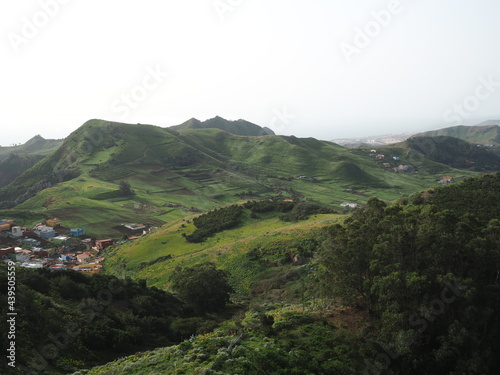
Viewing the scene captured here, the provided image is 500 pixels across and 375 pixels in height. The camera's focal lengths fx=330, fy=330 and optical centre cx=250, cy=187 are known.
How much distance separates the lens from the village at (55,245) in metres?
60.6

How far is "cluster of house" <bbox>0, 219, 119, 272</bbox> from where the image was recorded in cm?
6066

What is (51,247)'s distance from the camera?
75.8m

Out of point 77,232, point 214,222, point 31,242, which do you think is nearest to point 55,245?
point 31,242

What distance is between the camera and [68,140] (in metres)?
196

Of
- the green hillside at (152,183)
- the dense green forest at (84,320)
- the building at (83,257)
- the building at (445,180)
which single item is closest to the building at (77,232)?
the green hillside at (152,183)

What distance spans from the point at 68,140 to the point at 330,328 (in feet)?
697

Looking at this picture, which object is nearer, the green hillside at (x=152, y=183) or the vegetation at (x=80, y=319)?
the vegetation at (x=80, y=319)

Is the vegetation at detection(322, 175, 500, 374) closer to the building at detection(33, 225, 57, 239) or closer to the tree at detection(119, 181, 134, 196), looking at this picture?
the building at detection(33, 225, 57, 239)

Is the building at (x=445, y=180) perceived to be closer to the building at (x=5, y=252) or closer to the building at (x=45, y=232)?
the building at (x=45, y=232)

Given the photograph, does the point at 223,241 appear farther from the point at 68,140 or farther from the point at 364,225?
the point at 68,140

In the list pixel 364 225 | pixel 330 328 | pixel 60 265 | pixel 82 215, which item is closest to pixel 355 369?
pixel 330 328

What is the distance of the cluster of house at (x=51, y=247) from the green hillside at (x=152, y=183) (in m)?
6.74

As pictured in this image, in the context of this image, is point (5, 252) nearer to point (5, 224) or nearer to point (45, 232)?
point (45, 232)

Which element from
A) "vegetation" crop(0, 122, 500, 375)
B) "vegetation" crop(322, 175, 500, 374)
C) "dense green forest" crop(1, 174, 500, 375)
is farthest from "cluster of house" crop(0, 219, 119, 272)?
"vegetation" crop(322, 175, 500, 374)
